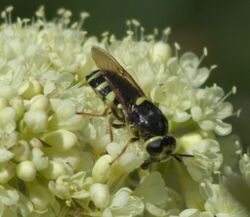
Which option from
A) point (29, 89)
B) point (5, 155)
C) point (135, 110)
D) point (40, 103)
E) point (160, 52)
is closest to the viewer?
point (5, 155)

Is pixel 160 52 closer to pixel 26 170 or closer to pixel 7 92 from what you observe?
pixel 7 92

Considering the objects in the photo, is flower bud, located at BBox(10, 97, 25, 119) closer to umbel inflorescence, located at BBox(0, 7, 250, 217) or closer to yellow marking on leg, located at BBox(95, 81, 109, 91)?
umbel inflorescence, located at BBox(0, 7, 250, 217)

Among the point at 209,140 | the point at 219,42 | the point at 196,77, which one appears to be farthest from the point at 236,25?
the point at 209,140

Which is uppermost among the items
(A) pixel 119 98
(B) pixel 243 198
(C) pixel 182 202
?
(A) pixel 119 98

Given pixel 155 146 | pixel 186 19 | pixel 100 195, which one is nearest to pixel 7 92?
pixel 100 195

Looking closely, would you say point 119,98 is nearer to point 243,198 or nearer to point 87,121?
point 87,121

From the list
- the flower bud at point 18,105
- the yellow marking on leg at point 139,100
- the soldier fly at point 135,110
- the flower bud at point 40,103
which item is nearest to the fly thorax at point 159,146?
the soldier fly at point 135,110
